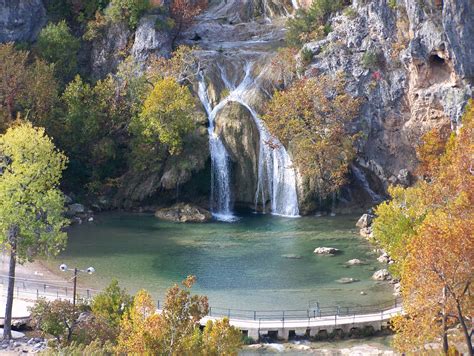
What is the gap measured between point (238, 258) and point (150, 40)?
3153cm

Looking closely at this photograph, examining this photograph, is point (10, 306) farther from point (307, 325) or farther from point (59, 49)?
point (59, 49)

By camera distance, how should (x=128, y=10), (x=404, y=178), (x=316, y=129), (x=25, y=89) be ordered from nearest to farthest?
1. (x=25, y=89)
2. (x=316, y=129)
3. (x=404, y=178)
4. (x=128, y=10)

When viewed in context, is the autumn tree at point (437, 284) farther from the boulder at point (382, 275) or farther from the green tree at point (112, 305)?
the green tree at point (112, 305)

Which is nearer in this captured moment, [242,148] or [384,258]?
[384,258]

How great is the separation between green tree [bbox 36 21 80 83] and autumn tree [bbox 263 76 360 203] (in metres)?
20.1

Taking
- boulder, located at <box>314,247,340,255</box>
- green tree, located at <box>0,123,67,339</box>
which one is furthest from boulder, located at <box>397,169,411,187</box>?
green tree, located at <box>0,123,67,339</box>

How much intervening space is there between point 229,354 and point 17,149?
1838 cm

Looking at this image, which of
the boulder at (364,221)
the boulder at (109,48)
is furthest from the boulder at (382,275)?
the boulder at (109,48)

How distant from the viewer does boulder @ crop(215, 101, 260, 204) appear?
82.4m

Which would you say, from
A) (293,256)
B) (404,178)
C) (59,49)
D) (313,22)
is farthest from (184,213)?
(313,22)

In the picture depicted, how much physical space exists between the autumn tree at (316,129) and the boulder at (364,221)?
4.83m

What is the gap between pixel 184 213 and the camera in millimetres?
78562

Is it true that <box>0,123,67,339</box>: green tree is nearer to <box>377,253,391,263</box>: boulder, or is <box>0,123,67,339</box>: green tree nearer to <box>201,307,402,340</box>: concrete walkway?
<box>201,307,402,340</box>: concrete walkway

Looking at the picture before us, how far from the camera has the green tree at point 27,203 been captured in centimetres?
4822
